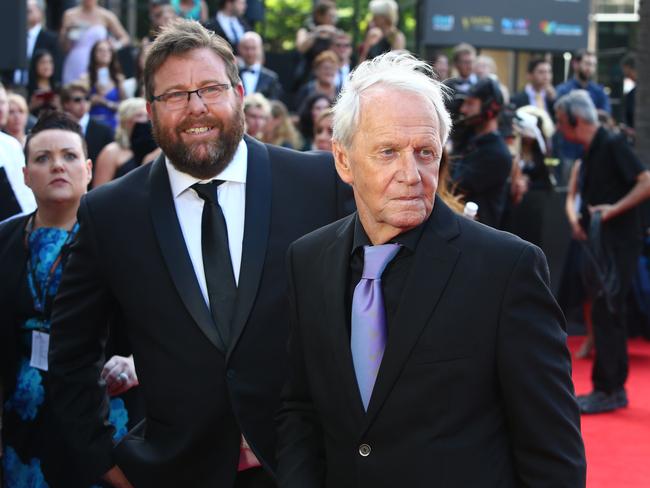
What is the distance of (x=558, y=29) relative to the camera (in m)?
13.4

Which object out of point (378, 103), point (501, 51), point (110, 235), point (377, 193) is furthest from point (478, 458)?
point (501, 51)

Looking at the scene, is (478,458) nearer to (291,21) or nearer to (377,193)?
(377,193)

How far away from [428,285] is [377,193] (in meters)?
0.26

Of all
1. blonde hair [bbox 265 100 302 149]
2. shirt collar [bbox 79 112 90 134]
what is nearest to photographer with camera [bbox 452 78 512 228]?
blonde hair [bbox 265 100 302 149]

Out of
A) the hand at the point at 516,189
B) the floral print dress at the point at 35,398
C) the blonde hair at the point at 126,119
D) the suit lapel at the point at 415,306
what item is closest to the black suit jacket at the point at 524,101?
the hand at the point at 516,189

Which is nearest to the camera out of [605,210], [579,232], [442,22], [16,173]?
[16,173]

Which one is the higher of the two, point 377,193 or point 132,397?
point 377,193

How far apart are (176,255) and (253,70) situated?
26.8ft

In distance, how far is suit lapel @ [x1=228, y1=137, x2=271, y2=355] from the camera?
3105 mm

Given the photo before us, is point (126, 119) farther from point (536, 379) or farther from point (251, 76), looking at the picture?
point (536, 379)

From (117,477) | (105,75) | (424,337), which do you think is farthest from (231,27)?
(424,337)

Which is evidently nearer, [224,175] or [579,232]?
[224,175]

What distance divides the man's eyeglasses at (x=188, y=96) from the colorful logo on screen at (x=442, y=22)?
9.30 metres

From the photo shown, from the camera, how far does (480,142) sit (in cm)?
704
